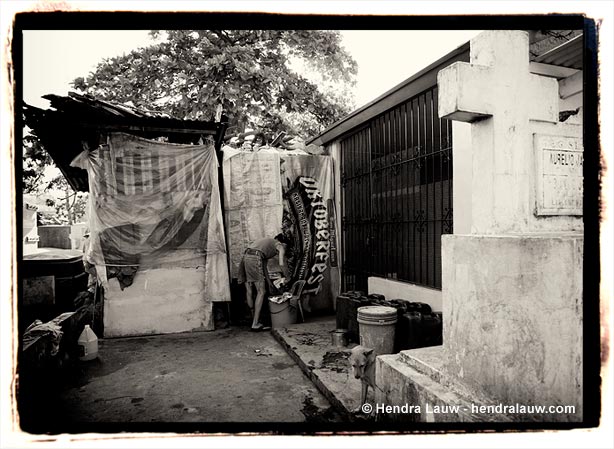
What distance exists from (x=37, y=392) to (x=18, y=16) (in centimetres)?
418

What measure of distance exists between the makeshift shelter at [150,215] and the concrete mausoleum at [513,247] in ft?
17.6

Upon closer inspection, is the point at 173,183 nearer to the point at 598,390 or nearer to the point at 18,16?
the point at 18,16

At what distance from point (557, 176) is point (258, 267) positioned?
5528mm

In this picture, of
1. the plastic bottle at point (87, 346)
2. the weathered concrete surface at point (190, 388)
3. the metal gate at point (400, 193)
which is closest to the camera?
the weathered concrete surface at point (190, 388)

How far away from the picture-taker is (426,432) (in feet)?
7.54

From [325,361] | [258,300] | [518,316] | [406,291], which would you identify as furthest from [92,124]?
[518,316]

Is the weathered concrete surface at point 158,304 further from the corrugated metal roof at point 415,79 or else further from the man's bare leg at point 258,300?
the corrugated metal roof at point 415,79

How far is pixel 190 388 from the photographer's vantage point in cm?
480

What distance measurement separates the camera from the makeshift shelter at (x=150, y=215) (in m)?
7.06

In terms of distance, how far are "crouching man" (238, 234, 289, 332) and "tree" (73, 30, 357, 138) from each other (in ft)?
14.6

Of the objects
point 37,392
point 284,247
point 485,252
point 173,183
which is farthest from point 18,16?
point 284,247

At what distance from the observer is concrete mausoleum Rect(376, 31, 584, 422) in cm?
238

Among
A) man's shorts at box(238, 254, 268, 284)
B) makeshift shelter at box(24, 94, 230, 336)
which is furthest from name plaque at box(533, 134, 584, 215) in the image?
makeshift shelter at box(24, 94, 230, 336)

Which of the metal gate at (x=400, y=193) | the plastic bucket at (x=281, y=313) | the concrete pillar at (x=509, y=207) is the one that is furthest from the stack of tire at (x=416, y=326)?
the plastic bucket at (x=281, y=313)
